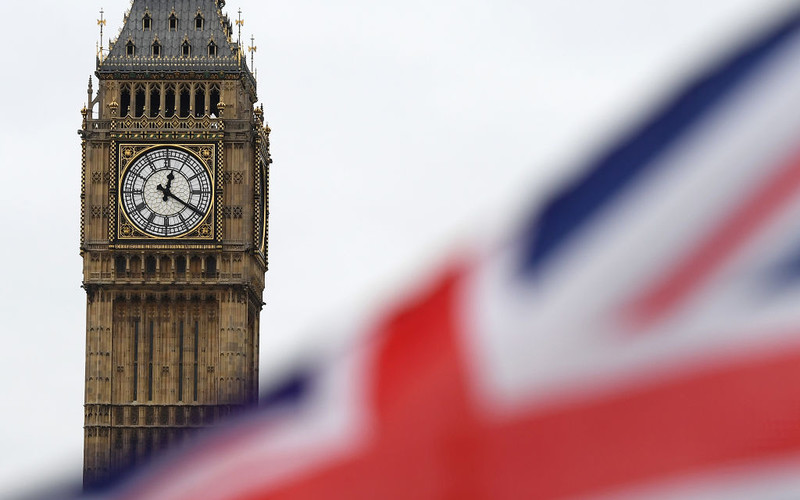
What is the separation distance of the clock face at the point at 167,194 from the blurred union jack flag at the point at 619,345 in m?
74.8

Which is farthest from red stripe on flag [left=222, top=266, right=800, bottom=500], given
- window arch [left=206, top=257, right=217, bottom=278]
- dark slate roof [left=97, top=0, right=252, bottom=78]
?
dark slate roof [left=97, top=0, right=252, bottom=78]

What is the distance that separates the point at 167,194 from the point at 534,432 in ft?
247

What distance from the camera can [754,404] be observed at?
7758 millimetres

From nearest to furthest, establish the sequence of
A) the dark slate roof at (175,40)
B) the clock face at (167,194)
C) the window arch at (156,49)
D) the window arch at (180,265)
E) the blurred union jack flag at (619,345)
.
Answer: the blurred union jack flag at (619,345)
the clock face at (167,194)
the window arch at (180,265)
the dark slate roof at (175,40)
the window arch at (156,49)

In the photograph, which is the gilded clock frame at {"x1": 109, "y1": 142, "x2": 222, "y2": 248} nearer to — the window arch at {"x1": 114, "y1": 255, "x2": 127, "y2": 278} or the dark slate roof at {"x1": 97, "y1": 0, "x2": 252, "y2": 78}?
the window arch at {"x1": 114, "y1": 255, "x2": 127, "y2": 278}

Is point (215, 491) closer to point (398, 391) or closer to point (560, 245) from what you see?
point (398, 391)

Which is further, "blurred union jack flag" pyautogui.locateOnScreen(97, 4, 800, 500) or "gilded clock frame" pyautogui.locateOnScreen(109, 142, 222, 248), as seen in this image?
"gilded clock frame" pyautogui.locateOnScreen(109, 142, 222, 248)

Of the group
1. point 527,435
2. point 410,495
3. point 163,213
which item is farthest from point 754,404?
point 163,213

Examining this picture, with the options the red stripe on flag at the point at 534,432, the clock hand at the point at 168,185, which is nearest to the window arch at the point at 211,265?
the clock hand at the point at 168,185

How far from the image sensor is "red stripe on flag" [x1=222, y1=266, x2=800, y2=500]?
7742 millimetres

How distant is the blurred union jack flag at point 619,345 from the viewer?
7.73 m

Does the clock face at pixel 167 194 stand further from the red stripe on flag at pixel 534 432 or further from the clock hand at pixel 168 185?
the red stripe on flag at pixel 534 432

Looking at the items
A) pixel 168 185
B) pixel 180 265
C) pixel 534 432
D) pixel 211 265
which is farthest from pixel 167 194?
pixel 534 432

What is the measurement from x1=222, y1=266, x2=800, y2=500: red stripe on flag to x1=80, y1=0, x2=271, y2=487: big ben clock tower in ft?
243
